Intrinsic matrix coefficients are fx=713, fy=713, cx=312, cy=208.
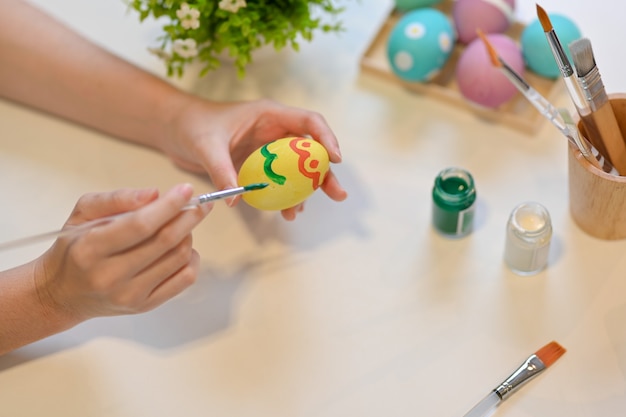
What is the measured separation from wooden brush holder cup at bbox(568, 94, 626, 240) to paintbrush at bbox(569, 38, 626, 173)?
0.07 ft

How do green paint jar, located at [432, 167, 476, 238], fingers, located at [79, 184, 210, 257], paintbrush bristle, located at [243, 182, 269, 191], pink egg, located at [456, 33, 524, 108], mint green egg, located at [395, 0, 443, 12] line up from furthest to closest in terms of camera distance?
mint green egg, located at [395, 0, 443, 12]
pink egg, located at [456, 33, 524, 108]
green paint jar, located at [432, 167, 476, 238]
paintbrush bristle, located at [243, 182, 269, 191]
fingers, located at [79, 184, 210, 257]

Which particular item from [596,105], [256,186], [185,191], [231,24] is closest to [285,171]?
[256,186]

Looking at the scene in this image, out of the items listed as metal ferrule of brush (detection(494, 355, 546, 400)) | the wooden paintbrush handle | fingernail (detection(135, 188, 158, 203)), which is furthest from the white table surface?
fingernail (detection(135, 188, 158, 203))

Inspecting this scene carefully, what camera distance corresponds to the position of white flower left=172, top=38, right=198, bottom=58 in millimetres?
975

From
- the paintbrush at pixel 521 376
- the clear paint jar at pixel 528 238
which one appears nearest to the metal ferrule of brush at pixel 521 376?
the paintbrush at pixel 521 376

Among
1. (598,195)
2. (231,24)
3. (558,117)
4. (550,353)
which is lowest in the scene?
(550,353)

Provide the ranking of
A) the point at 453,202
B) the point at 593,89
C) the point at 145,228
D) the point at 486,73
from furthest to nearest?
the point at 486,73
the point at 453,202
the point at 593,89
the point at 145,228

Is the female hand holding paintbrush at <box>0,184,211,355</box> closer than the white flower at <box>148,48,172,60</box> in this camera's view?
Yes

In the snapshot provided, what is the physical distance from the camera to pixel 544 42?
39.8 inches

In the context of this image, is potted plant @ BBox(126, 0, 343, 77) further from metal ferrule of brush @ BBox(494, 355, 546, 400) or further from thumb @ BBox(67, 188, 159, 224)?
metal ferrule of brush @ BBox(494, 355, 546, 400)

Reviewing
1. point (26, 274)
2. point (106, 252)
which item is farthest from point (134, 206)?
point (26, 274)

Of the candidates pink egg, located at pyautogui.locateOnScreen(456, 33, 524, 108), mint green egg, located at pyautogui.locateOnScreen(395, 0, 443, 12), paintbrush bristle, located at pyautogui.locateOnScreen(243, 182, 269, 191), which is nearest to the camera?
paintbrush bristle, located at pyautogui.locateOnScreen(243, 182, 269, 191)

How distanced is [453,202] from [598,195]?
17 cm

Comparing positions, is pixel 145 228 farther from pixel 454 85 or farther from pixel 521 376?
→ pixel 454 85
